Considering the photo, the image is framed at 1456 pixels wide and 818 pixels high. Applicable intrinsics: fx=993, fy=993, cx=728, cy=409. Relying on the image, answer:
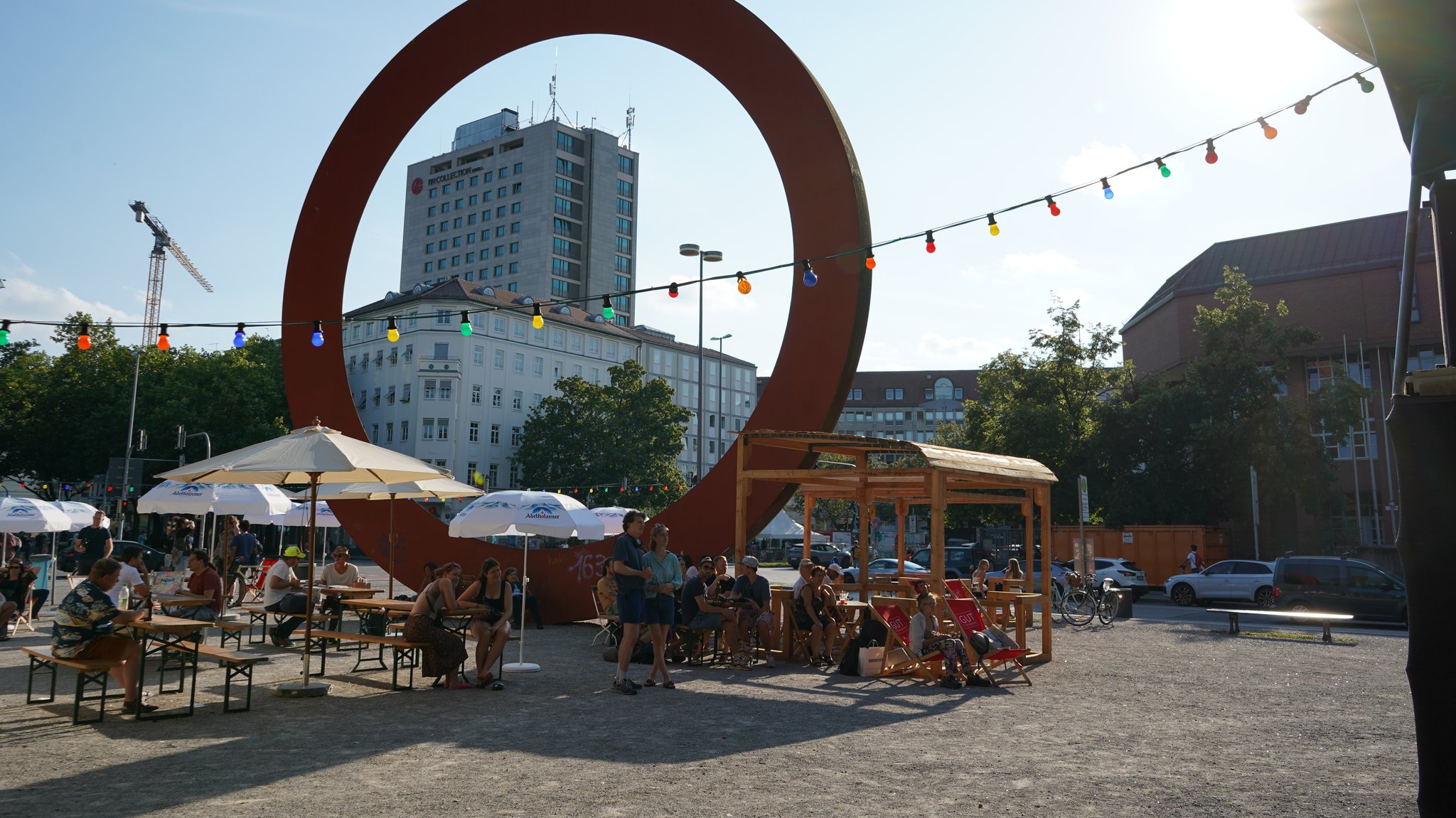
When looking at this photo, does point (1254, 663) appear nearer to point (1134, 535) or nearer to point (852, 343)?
point (852, 343)

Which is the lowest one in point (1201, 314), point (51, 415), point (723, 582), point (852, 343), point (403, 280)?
point (723, 582)

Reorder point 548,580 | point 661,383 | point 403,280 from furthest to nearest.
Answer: point 403,280
point 661,383
point 548,580

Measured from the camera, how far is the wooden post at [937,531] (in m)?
10.7

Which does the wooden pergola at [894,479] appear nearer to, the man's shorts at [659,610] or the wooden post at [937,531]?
the wooden post at [937,531]

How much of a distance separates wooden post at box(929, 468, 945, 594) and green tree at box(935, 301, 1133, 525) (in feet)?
91.8

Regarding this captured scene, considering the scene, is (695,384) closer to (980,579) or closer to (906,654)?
(980,579)

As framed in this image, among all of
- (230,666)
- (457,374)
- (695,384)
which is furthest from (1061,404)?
(695,384)

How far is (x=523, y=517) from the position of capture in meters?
13.7

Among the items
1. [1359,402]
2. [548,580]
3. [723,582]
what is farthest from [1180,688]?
[1359,402]

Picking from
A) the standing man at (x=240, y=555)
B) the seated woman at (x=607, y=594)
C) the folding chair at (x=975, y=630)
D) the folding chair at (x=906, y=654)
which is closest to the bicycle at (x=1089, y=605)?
the folding chair at (x=975, y=630)

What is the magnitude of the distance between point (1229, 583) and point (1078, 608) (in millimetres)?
8157

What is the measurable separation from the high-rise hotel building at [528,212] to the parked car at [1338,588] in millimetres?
71698

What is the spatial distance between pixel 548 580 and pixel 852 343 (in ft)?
20.6

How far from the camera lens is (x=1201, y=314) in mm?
36781
